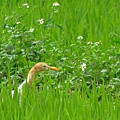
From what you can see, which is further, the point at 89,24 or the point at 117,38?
the point at 89,24

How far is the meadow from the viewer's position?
4.39m

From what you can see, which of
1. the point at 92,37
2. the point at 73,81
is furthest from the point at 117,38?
the point at 73,81

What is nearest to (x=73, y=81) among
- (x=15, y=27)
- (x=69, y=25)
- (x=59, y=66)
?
(x=59, y=66)

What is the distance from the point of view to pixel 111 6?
813 cm

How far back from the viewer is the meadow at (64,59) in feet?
14.4

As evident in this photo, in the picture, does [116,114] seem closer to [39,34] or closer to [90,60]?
[90,60]

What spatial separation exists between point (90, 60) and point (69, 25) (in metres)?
1.44

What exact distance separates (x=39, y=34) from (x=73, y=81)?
4.94ft

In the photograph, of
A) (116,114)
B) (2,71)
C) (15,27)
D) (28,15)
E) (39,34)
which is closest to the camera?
(116,114)

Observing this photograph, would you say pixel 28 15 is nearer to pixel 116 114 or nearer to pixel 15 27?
pixel 15 27

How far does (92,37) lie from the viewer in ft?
22.5

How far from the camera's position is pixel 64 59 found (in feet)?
19.6

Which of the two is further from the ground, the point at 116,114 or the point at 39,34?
the point at 39,34

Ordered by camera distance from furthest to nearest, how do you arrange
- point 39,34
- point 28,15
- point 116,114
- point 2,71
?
point 28,15, point 39,34, point 2,71, point 116,114
